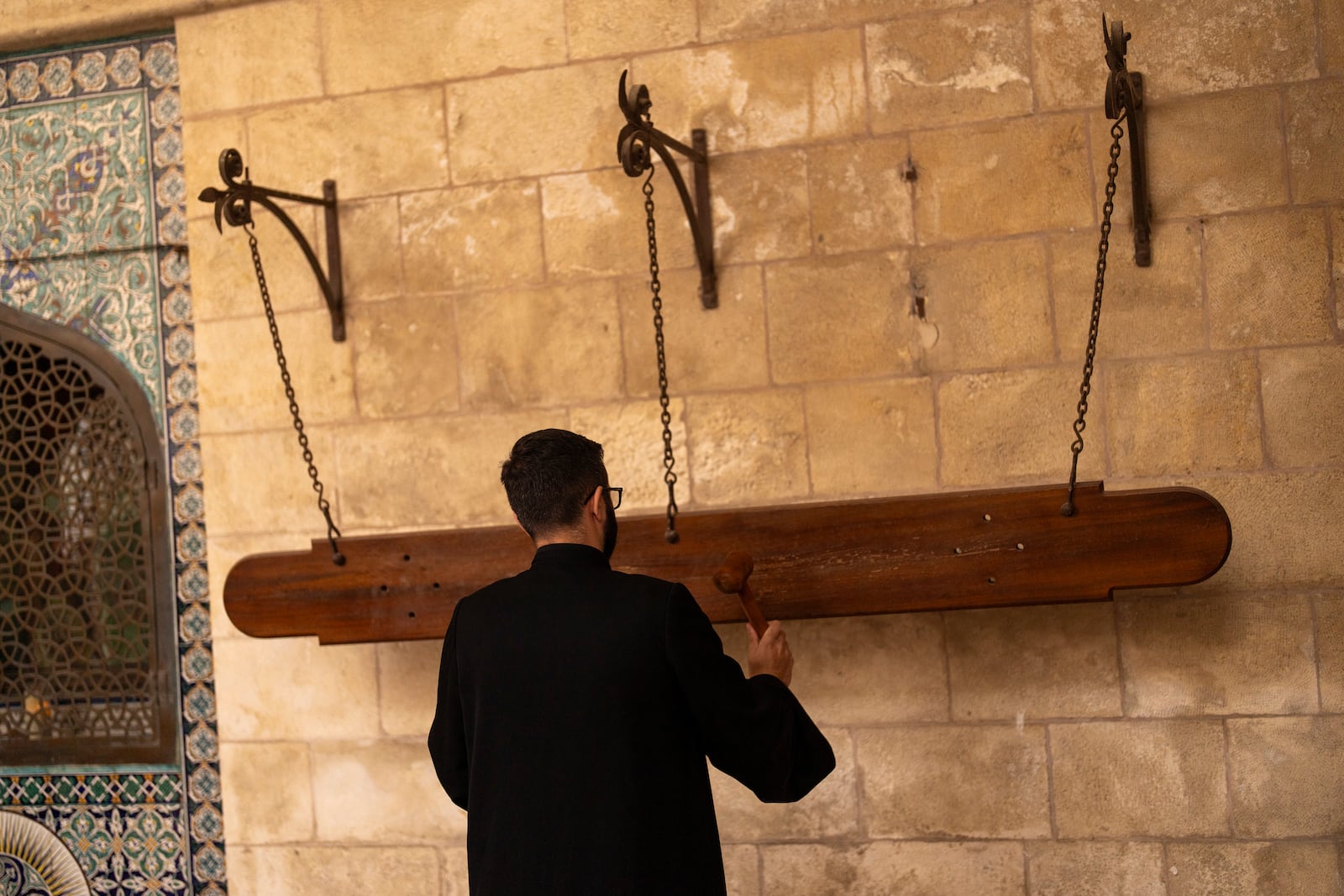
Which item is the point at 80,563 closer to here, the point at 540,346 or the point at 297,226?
the point at 297,226

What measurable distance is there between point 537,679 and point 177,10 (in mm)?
2278

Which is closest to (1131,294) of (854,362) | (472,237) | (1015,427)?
(1015,427)

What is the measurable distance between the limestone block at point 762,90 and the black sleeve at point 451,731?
141cm

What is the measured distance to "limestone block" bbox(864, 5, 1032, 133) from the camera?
9.63 ft

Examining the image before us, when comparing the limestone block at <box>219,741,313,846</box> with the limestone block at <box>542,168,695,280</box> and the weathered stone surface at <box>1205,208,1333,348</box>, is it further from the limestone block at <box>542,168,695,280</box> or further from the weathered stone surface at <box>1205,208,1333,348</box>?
the weathered stone surface at <box>1205,208,1333,348</box>

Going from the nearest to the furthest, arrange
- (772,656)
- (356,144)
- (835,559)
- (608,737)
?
(608,737) < (772,656) < (835,559) < (356,144)

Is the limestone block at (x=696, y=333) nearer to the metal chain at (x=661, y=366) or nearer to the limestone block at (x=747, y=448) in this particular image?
the limestone block at (x=747, y=448)

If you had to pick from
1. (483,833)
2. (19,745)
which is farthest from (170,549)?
(483,833)

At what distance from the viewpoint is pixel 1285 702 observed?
2.79m

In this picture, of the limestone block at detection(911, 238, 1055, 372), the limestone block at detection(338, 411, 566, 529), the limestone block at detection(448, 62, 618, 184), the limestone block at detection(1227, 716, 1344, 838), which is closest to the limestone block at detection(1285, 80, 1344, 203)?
the limestone block at detection(911, 238, 1055, 372)

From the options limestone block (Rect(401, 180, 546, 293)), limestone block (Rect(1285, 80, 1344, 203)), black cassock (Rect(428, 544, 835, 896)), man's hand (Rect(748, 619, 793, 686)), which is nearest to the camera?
black cassock (Rect(428, 544, 835, 896))

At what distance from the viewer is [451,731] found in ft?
7.66

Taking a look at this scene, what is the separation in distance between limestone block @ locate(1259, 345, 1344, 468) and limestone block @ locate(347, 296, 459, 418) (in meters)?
1.89

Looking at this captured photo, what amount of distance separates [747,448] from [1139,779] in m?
1.14
